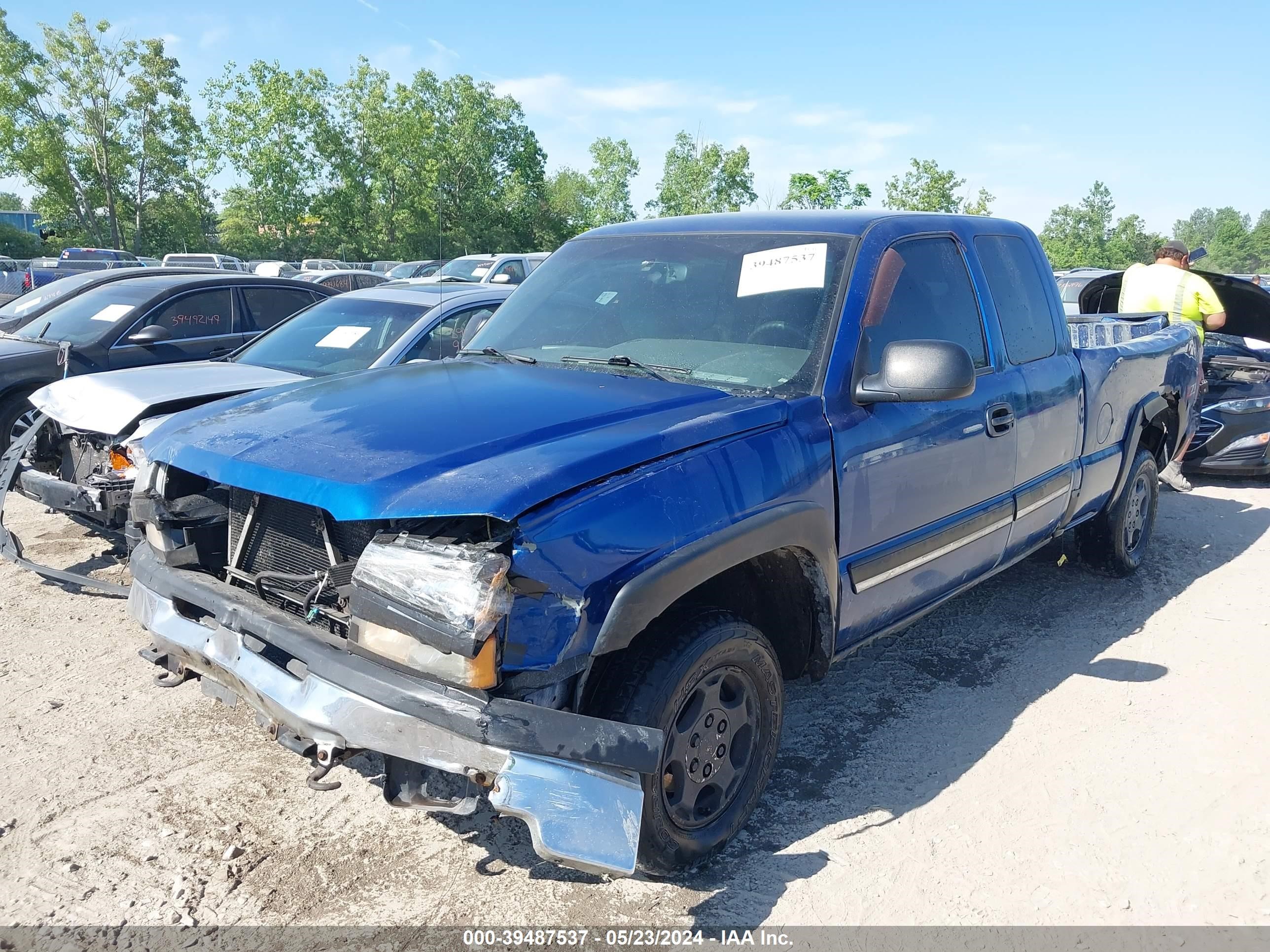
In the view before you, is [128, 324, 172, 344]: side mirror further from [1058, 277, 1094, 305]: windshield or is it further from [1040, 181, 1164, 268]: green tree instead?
[1040, 181, 1164, 268]: green tree

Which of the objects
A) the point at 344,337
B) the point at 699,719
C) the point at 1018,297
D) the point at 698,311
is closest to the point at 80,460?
the point at 344,337

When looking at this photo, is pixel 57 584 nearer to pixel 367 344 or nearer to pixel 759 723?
pixel 367 344

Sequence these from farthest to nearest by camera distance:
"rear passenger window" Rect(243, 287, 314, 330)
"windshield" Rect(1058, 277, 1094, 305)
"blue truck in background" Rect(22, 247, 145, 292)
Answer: "blue truck in background" Rect(22, 247, 145, 292) < "windshield" Rect(1058, 277, 1094, 305) < "rear passenger window" Rect(243, 287, 314, 330)

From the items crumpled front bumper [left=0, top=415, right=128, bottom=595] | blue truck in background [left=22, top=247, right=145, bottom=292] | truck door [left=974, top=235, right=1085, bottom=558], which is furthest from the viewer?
blue truck in background [left=22, top=247, right=145, bottom=292]

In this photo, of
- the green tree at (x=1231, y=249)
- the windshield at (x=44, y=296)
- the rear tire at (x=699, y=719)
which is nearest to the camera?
the rear tire at (x=699, y=719)

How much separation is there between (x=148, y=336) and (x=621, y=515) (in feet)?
19.3

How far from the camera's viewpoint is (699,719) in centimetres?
278

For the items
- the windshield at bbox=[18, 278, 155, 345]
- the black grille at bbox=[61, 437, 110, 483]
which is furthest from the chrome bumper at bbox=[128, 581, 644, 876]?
the windshield at bbox=[18, 278, 155, 345]

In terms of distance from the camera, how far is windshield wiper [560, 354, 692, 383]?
3285 mm

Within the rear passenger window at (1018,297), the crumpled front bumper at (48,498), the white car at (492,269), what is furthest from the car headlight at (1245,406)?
the crumpled front bumper at (48,498)

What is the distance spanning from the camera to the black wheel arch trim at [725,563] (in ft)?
7.79

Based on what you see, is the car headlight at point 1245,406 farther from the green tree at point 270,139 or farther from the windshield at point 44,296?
the green tree at point 270,139

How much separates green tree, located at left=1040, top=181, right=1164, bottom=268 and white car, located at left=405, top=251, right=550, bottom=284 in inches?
1625

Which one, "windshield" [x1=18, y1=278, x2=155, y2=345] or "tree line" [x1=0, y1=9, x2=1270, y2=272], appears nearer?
"windshield" [x1=18, y1=278, x2=155, y2=345]
